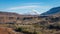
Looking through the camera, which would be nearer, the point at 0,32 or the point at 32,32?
the point at 0,32

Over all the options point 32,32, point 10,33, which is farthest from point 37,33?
point 10,33

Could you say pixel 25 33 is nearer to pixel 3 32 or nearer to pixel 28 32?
pixel 28 32

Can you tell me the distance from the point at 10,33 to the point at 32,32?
428 cm

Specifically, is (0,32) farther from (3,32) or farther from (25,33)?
(25,33)

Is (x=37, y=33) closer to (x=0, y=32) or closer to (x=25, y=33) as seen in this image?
(x=25, y=33)

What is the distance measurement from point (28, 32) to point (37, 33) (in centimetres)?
173

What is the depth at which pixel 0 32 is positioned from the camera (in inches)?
1051

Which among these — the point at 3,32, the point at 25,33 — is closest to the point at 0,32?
the point at 3,32

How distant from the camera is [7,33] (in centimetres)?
2706

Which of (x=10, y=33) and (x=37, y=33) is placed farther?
(x=37, y=33)

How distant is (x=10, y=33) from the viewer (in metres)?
27.4

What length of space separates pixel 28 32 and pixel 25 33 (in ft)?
1.95

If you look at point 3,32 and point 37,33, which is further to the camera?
point 37,33

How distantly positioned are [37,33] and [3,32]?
207 inches
